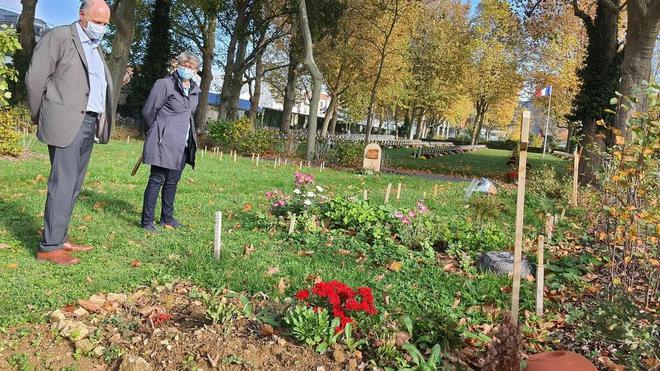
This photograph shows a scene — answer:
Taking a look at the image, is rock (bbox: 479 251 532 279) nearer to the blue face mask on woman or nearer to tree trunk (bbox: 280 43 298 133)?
the blue face mask on woman

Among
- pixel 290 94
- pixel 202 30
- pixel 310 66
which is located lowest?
pixel 310 66

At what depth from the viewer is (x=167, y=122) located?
5207 millimetres

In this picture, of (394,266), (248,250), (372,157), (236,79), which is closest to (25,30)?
(236,79)

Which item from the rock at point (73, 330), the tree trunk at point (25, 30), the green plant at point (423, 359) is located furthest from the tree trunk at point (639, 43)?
the tree trunk at point (25, 30)

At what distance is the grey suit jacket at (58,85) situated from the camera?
384cm

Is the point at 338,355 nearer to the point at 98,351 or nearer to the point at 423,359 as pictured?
the point at 423,359

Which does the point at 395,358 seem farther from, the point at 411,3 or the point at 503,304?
the point at 411,3

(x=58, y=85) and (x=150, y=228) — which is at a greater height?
(x=58, y=85)

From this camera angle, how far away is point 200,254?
4477 mm

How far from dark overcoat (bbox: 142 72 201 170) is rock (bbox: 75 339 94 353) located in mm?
2526

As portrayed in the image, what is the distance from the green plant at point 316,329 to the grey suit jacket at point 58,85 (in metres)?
2.48

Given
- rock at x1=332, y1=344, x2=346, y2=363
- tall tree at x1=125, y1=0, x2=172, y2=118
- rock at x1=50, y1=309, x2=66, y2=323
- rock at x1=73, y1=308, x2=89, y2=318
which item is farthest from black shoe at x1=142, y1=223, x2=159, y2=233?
tall tree at x1=125, y1=0, x2=172, y2=118

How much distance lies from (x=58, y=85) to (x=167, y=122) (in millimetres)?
1353

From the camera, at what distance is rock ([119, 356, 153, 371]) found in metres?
2.53
